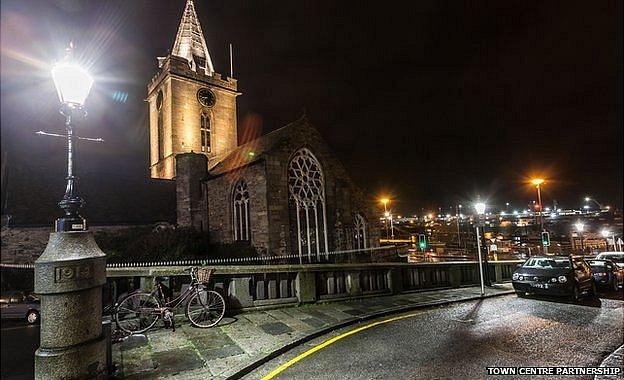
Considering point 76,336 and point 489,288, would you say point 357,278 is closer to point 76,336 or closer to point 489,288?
point 489,288

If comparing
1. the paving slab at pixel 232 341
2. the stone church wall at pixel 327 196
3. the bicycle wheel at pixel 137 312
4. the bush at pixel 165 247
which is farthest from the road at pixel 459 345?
the bush at pixel 165 247

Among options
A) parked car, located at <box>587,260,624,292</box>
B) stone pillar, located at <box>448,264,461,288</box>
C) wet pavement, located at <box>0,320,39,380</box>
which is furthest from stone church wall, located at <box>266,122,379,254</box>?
parked car, located at <box>587,260,624,292</box>

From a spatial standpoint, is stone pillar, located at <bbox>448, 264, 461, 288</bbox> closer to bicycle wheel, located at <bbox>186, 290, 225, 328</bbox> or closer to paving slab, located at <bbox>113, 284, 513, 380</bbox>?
paving slab, located at <bbox>113, 284, 513, 380</bbox>

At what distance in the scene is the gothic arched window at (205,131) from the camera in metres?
36.1

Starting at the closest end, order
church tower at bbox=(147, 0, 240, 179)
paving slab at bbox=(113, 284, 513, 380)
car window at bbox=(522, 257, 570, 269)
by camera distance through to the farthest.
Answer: paving slab at bbox=(113, 284, 513, 380)
car window at bbox=(522, 257, 570, 269)
church tower at bbox=(147, 0, 240, 179)

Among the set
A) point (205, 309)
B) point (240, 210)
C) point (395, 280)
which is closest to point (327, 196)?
point (240, 210)

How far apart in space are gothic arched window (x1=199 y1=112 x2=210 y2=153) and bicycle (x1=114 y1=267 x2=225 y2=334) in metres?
31.1

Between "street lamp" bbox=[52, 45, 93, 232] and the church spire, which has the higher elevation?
the church spire

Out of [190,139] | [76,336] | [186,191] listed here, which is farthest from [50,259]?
[190,139]

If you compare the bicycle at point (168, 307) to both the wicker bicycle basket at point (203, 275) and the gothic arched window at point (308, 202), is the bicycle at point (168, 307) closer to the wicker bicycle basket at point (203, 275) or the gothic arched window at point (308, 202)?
the wicker bicycle basket at point (203, 275)

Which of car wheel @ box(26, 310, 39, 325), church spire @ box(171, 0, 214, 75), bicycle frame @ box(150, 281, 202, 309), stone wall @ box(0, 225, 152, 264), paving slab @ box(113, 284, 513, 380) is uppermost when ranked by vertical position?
church spire @ box(171, 0, 214, 75)

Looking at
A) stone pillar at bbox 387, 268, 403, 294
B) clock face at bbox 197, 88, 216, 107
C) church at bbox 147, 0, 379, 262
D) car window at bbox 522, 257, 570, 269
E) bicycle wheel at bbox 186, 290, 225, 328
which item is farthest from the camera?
clock face at bbox 197, 88, 216, 107

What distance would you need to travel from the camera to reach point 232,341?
587 cm

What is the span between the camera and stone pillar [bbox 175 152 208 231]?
2279 centimetres
